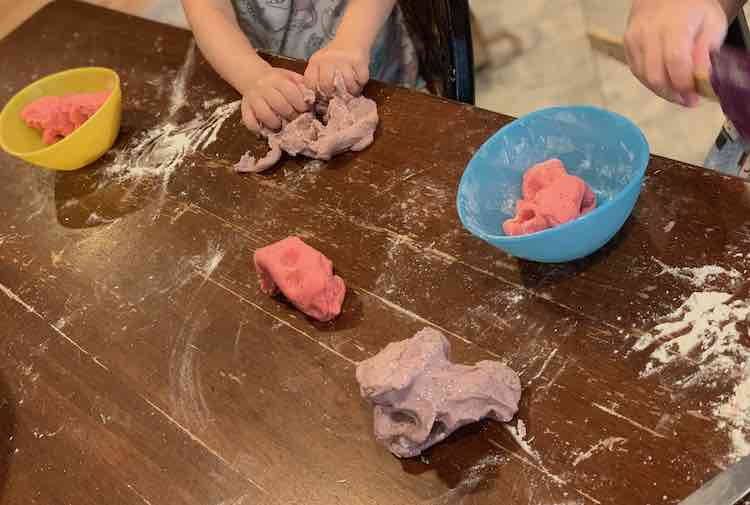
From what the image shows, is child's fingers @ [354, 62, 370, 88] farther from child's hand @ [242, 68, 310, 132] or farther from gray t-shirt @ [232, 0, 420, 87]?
gray t-shirt @ [232, 0, 420, 87]

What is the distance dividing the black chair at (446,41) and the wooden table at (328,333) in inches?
8.1

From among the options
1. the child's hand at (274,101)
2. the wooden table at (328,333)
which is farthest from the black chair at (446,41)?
the child's hand at (274,101)

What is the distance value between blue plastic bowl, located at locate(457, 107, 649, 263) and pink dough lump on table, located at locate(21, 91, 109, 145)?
2.80 ft

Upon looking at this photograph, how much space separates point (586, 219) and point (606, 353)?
0.16 meters

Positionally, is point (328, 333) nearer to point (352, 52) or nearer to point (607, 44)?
point (352, 52)

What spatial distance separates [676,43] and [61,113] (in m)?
1.17

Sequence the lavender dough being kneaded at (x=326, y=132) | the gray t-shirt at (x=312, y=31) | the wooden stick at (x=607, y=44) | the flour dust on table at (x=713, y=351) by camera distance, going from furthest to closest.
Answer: the wooden stick at (x=607, y=44)
the gray t-shirt at (x=312, y=31)
the lavender dough being kneaded at (x=326, y=132)
the flour dust on table at (x=713, y=351)

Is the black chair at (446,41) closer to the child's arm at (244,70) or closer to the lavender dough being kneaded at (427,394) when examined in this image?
the child's arm at (244,70)

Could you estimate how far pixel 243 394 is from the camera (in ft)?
3.17

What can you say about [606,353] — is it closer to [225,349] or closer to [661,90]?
[661,90]

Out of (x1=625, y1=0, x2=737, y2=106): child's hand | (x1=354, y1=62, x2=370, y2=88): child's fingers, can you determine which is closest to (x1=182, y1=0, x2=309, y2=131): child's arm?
(x1=354, y1=62, x2=370, y2=88): child's fingers

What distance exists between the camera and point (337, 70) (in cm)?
131

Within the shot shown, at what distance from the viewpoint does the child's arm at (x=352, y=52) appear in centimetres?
131

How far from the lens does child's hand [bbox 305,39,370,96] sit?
131 cm
